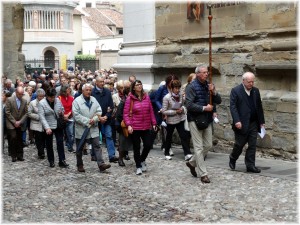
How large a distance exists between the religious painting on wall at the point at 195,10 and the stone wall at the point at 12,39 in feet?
30.4

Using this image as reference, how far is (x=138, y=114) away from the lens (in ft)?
31.4

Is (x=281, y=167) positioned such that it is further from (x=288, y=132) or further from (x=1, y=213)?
(x=1, y=213)

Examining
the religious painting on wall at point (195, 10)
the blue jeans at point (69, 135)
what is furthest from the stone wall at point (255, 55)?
the blue jeans at point (69, 135)

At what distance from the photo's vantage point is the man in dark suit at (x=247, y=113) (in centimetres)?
893

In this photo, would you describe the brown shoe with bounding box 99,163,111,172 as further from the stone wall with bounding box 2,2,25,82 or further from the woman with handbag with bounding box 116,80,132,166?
the stone wall with bounding box 2,2,25,82

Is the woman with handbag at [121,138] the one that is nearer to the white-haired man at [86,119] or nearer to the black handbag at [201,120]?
the white-haired man at [86,119]


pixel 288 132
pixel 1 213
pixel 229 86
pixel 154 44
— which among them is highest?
pixel 154 44

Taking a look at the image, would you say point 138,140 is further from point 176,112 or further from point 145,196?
point 145,196

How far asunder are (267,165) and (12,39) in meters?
12.7

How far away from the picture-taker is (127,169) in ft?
33.2

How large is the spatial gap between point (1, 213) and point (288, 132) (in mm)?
5064

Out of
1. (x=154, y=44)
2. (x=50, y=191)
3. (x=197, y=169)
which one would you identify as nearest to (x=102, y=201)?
(x=50, y=191)

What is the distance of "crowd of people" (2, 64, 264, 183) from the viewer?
8703 mm

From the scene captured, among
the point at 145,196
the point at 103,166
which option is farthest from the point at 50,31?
the point at 145,196
